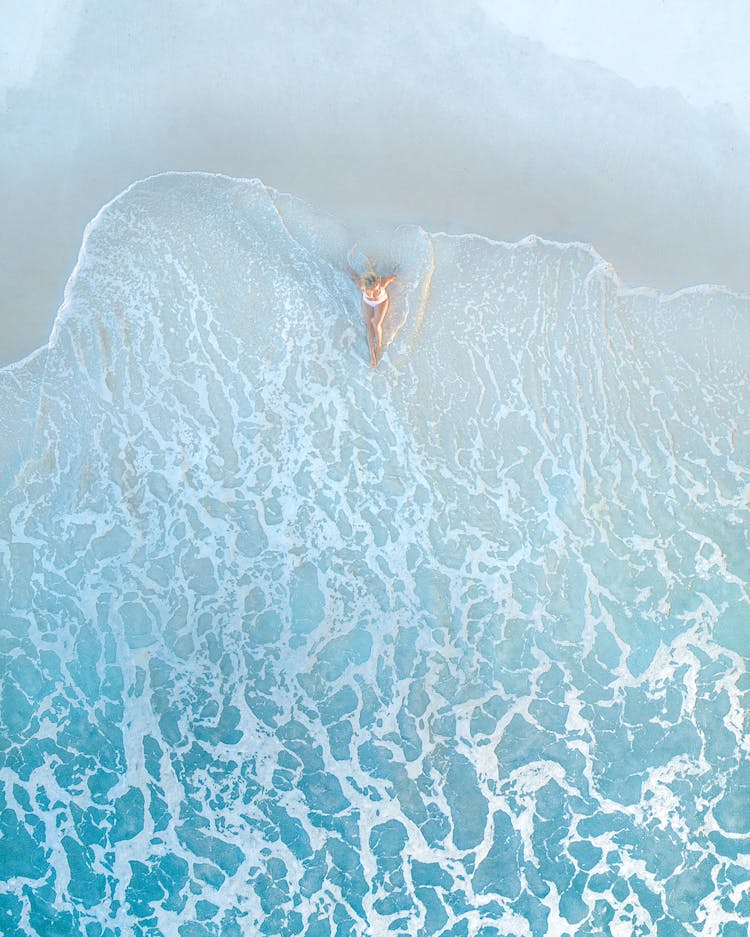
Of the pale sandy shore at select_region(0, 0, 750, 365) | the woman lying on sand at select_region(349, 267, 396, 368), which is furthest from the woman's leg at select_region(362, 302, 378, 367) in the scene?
the pale sandy shore at select_region(0, 0, 750, 365)

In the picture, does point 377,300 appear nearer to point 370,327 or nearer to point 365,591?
point 370,327

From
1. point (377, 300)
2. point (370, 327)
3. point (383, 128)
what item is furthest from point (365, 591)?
point (383, 128)

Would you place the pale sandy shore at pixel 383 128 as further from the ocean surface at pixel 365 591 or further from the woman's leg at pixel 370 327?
the woman's leg at pixel 370 327

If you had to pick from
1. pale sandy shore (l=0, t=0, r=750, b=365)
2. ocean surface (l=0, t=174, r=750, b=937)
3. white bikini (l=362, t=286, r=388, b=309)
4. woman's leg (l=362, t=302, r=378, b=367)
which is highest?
pale sandy shore (l=0, t=0, r=750, b=365)

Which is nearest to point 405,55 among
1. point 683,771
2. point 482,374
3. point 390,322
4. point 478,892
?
point 390,322

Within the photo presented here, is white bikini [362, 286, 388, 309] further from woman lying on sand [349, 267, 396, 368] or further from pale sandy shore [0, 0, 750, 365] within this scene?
pale sandy shore [0, 0, 750, 365]

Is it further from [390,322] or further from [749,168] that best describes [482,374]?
[749,168]

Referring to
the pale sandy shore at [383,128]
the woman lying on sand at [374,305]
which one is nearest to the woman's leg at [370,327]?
the woman lying on sand at [374,305]
